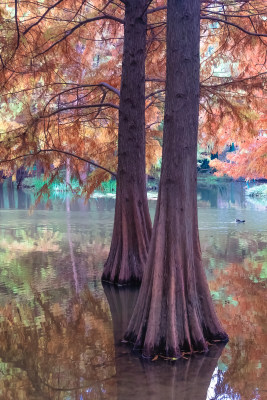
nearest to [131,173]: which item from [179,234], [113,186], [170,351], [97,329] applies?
[97,329]

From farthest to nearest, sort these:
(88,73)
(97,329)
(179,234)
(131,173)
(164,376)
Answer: (88,73), (131,173), (97,329), (179,234), (164,376)

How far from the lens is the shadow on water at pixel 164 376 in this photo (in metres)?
4.52

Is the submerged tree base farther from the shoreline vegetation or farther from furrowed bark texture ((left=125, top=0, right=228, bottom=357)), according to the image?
the shoreline vegetation

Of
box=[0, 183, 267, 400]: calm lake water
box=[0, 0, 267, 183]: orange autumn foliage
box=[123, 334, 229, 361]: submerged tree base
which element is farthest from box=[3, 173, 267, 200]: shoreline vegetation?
box=[123, 334, 229, 361]: submerged tree base

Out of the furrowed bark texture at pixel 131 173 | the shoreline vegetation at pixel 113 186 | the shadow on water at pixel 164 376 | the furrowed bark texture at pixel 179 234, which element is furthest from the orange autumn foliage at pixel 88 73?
the shoreline vegetation at pixel 113 186

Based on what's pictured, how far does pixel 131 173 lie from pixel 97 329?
3.34m

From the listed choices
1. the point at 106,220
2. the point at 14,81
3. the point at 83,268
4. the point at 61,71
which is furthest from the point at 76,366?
the point at 106,220

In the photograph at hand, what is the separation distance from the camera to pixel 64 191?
33844mm

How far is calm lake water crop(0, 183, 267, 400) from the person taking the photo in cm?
466

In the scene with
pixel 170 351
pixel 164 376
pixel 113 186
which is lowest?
pixel 164 376

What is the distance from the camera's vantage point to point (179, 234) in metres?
5.54

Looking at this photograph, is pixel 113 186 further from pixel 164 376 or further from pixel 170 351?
pixel 164 376

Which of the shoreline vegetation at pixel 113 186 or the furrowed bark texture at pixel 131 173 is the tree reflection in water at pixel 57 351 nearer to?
the furrowed bark texture at pixel 131 173

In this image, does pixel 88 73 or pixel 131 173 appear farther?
pixel 88 73
